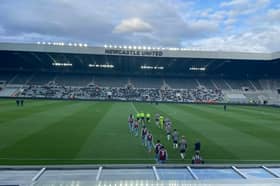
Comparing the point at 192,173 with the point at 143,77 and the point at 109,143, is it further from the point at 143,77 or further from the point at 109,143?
the point at 143,77

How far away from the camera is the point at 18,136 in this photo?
71.7 feet

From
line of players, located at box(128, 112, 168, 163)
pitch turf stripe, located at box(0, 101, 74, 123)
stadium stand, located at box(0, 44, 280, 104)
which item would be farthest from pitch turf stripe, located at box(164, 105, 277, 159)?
stadium stand, located at box(0, 44, 280, 104)

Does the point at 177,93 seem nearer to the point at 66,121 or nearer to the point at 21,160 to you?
the point at 66,121

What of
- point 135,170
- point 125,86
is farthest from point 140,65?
point 135,170

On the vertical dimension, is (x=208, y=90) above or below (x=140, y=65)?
below

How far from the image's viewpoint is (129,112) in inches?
1623

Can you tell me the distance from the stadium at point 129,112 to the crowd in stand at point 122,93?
286 millimetres

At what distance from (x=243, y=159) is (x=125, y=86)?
66131 mm

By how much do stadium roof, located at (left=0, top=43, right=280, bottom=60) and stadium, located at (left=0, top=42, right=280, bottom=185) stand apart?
0.74 feet

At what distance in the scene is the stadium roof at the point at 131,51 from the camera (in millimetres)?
60750

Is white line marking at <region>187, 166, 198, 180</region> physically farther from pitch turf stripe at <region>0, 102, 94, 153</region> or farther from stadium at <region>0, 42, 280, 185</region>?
pitch turf stripe at <region>0, 102, 94, 153</region>

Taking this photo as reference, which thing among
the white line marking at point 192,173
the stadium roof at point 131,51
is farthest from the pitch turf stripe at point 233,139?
the stadium roof at point 131,51

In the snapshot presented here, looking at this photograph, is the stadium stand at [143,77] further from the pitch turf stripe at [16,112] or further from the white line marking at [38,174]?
the white line marking at [38,174]

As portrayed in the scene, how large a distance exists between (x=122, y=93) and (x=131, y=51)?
721 inches
